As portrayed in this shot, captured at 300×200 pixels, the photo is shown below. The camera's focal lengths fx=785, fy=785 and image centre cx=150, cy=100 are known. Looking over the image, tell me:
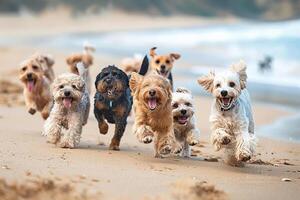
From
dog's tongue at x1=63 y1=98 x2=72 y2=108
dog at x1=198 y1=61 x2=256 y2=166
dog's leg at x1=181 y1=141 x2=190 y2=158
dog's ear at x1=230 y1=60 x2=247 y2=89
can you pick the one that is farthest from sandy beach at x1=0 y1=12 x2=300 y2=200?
dog's ear at x1=230 y1=60 x2=247 y2=89

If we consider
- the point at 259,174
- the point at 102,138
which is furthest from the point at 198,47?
the point at 259,174

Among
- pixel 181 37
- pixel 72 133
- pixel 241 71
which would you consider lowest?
pixel 72 133

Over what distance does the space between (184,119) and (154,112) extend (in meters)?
0.53

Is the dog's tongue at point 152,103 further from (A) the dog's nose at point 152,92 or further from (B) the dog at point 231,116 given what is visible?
(B) the dog at point 231,116

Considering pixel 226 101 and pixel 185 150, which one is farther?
pixel 185 150

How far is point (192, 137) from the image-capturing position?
8148mm

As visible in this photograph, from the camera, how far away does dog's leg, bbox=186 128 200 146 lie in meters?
8.12

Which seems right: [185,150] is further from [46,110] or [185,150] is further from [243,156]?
[46,110]

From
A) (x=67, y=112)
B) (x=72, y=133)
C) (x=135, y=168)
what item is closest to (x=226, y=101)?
(x=135, y=168)

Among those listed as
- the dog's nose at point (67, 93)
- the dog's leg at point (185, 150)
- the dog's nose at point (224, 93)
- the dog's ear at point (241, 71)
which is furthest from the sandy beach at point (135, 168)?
the dog's ear at point (241, 71)

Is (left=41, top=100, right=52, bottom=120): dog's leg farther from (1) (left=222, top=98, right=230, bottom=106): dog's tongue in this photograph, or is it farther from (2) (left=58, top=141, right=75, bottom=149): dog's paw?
(1) (left=222, top=98, right=230, bottom=106): dog's tongue

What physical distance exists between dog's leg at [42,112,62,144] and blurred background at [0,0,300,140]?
3.46m

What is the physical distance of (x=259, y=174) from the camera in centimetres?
738

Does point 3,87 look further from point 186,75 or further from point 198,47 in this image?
point 198,47
